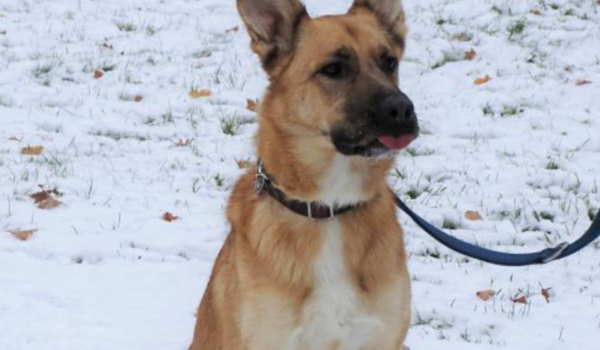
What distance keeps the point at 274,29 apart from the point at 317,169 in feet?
2.11

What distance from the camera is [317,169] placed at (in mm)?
3715

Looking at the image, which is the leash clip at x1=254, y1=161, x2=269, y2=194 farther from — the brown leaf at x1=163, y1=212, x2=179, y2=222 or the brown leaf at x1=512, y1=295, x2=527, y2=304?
the brown leaf at x1=163, y1=212, x2=179, y2=222

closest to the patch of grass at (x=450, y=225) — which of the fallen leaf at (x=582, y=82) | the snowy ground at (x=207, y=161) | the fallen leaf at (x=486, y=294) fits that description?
the snowy ground at (x=207, y=161)

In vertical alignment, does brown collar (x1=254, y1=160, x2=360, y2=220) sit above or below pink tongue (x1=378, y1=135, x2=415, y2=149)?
below

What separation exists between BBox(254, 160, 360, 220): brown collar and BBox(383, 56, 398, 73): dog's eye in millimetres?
→ 600

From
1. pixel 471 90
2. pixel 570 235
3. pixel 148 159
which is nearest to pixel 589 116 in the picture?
pixel 471 90

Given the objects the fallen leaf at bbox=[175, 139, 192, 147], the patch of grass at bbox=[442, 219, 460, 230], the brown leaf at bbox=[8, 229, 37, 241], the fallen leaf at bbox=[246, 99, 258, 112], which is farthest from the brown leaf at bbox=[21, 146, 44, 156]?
the patch of grass at bbox=[442, 219, 460, 230]

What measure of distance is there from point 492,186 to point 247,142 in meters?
2.10

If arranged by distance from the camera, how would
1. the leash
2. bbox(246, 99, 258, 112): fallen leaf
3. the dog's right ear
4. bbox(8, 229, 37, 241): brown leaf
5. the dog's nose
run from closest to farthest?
1. the dog's nose
2. the leash
3. the dog's right ear
4. bbox(8, 229, 37, 241): brown leaf
5. bbox(246, 99, 258, 112): fallen leaf

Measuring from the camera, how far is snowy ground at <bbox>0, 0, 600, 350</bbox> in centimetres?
504

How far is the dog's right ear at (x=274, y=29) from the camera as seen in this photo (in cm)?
383

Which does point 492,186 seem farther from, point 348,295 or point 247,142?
point 348,295

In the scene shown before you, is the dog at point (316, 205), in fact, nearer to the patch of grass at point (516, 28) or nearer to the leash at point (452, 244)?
the leash at point (452, 244)

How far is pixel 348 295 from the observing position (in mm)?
3564
